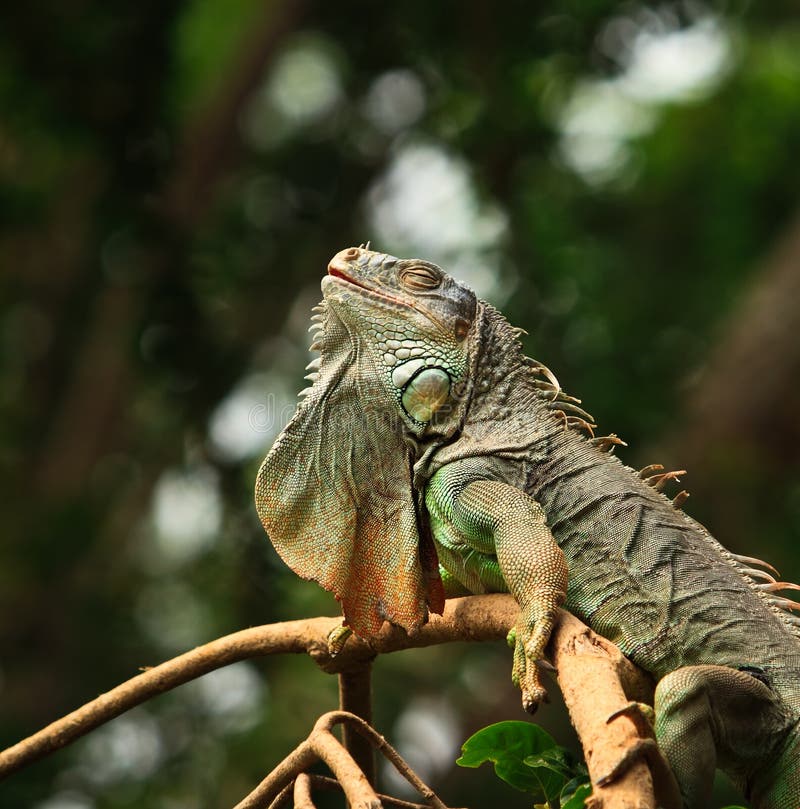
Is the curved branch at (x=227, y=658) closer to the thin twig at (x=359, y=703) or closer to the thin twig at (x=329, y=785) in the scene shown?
the thin twig at (x=359, y=703)

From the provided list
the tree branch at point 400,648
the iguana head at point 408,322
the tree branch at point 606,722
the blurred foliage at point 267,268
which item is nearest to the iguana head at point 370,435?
the iguana head at point 408,322

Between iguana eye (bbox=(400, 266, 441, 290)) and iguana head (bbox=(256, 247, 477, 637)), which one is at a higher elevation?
iguana eye (bbox=(400, 266, 441, 290))

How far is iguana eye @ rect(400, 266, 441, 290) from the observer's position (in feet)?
10.6

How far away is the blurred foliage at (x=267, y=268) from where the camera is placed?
564cm

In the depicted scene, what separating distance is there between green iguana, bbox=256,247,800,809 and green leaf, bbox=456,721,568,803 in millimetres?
140

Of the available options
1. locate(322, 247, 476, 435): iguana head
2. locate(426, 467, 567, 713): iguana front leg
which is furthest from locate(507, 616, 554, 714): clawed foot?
locate(322, 247, 476, 435): iguana head

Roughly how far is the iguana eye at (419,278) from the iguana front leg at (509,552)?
542mm

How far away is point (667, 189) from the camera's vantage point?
10984mm

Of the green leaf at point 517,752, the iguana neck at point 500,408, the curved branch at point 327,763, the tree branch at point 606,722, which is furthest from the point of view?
the iguana neck at point 500,408

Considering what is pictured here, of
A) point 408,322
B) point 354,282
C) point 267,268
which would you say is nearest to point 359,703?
point 408,322

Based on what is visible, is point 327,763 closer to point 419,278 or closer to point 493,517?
point 493,517

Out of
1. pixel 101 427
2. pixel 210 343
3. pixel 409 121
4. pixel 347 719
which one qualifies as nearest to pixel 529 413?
pixel 347 719

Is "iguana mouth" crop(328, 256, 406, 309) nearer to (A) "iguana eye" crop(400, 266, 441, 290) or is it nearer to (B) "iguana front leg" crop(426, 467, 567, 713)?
(A) "iguana eye" crop(400, 266, 441, 290)

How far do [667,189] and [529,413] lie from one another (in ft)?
27.4
